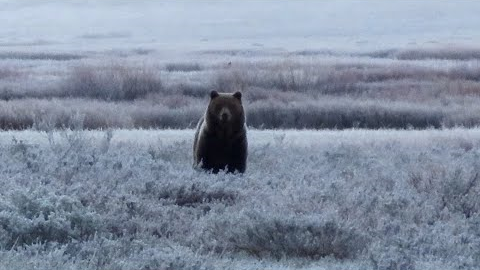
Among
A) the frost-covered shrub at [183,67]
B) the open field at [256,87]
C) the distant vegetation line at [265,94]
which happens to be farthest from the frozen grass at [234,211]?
the frost-covered shrub at [183,67]

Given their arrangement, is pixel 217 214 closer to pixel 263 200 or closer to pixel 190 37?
pixel 263 200

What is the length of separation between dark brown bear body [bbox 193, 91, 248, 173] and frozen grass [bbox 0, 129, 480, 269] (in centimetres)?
30

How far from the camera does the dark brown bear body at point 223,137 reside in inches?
447

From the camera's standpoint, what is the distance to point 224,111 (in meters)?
11.2

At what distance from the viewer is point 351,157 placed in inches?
514

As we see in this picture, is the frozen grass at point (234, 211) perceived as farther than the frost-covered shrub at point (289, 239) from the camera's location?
No

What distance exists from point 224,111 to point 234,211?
2.42m

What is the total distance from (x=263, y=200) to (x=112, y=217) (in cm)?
161

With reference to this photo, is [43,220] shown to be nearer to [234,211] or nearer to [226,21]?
[234,211]

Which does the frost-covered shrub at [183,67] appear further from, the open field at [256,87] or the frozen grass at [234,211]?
the frozen grass at [234,211]

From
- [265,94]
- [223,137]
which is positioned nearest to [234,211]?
[223,137]

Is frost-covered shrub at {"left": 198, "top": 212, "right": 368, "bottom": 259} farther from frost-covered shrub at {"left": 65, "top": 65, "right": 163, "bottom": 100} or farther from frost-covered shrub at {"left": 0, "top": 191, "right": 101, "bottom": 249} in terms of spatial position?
frost-covered shrub at {"left": 65, "top": 65, "right": 163, "bottom": 100}

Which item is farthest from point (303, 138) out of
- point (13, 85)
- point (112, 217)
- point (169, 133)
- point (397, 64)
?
point (397, 64)

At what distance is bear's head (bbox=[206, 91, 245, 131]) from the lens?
1130cm
